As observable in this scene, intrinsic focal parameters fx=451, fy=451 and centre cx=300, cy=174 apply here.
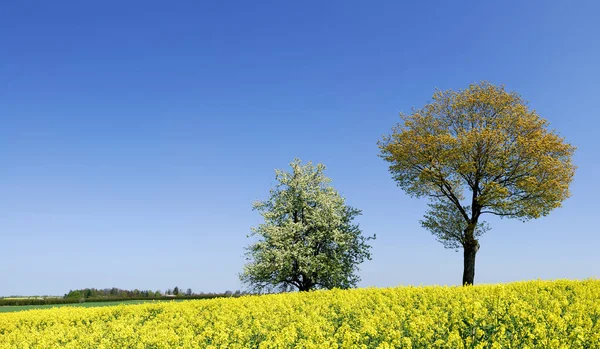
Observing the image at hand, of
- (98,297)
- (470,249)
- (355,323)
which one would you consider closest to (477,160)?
(470,249)

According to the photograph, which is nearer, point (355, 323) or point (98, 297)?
point (355, 323)

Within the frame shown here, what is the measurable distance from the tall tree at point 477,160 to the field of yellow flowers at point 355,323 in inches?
539

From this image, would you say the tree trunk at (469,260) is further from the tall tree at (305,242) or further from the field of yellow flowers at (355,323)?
the field of yellow flowers at (355,323)

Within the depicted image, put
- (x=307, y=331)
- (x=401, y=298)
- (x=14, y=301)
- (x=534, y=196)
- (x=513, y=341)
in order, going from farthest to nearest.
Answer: (x=14, y=301), (x=534, y=196), (x=401, y=298), (x=307, y=331), (x=513, y=341)

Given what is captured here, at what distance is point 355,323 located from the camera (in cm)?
1088

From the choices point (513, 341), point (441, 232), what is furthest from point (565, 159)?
point (513, 341)

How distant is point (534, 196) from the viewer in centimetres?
3047

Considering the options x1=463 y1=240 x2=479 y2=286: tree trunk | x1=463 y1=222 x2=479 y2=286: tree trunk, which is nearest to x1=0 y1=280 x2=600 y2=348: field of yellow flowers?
x1=463 y1=240 x2=479 y2=286: tree trunk

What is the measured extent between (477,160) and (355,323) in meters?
23.0

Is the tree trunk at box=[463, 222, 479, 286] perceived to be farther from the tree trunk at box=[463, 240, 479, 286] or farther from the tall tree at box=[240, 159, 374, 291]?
the tall tree at box=[240, 159, 374, 291]

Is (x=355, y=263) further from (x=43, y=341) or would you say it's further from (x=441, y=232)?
(x=43, y=341)

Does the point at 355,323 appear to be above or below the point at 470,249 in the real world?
below

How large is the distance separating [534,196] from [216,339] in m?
27.3

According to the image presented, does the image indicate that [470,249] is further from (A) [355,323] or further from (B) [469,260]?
(A) [355,323]
